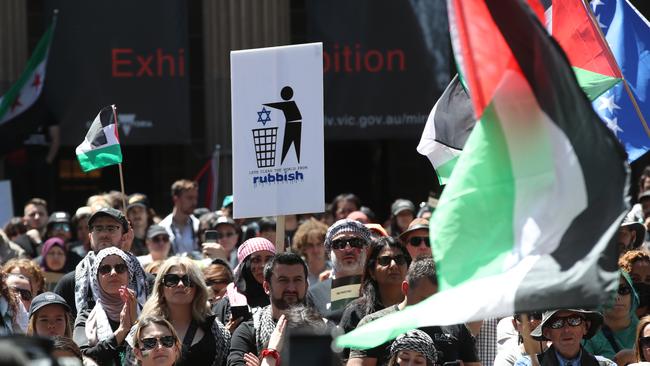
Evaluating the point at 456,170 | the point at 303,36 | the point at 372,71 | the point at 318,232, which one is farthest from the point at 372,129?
the point at 456,170

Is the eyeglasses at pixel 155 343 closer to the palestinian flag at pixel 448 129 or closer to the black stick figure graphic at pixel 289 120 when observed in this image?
the black stick figure graphic at pixel 289 120

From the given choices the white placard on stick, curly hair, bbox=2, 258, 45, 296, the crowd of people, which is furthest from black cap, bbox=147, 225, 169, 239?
the white placard on stick

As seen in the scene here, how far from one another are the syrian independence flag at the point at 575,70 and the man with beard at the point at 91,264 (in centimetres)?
184

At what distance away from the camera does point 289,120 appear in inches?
322

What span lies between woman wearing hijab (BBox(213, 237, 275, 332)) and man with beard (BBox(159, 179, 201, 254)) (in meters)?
3.86

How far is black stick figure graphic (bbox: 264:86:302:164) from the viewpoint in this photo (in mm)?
8188

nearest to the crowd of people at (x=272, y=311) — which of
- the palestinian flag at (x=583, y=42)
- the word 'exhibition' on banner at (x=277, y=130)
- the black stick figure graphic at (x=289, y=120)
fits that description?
the word 'exhibition' on banner at (x=277, y=130)

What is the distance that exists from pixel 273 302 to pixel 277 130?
115 cm

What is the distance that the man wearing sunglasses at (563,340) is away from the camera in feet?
23.6

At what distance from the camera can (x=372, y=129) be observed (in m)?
18.8

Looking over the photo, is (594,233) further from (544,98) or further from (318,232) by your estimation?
(318,232)

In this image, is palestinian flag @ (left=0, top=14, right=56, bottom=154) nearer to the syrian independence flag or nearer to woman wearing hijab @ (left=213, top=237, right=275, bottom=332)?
woman wearing hijab @ (left=213, top=237, right=275, bottom=332)

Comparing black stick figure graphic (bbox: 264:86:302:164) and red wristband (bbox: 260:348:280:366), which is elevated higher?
black stick figure graphic (bbox: 264:86:302:164)

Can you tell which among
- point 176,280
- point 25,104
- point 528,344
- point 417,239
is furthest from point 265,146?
point 25,104
